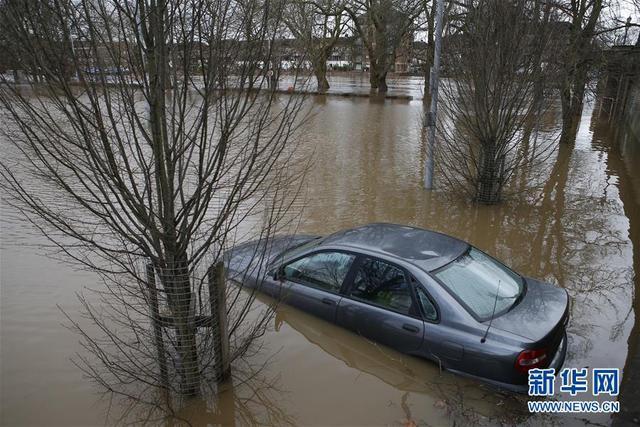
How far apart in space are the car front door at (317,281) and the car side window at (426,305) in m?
0.83

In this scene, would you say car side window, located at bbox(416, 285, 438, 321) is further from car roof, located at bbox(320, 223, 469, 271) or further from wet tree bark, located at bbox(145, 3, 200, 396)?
wet tree bark, located at bbox(145, 3, 200, 396)

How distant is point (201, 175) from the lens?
3.55 m

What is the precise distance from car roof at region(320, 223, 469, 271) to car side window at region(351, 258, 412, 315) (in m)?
0.16

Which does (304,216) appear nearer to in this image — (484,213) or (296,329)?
(484,213)

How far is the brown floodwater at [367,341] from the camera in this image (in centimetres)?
435

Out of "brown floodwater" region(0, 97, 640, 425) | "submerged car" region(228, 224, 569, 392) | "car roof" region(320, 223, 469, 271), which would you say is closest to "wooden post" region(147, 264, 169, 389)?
"brown floodwater" region(0, 97, 640, 425)

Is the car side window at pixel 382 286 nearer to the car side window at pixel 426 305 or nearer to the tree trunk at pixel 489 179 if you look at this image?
the car side window at pixel 426 305

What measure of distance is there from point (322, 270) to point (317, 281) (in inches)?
5.6

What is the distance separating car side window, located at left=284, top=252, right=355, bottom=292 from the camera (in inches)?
203

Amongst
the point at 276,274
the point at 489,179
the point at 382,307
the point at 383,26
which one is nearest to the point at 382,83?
the point at 383,26

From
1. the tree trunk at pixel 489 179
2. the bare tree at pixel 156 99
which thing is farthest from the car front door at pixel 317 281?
the tree trunk at pixel 489 179

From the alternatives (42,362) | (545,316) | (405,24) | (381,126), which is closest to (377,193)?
(545,316)

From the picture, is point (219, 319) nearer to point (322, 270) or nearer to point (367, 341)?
point (322, 270)

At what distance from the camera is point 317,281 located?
17.7ft
